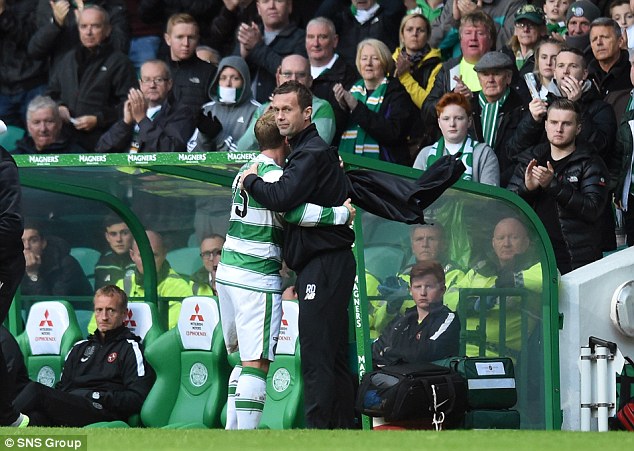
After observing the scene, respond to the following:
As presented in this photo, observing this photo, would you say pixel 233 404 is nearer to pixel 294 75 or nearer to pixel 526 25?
pixel 294 75

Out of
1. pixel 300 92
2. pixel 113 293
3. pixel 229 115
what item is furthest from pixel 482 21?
pixel 300 92

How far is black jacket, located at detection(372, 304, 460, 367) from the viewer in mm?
9852

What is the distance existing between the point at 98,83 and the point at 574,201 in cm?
555

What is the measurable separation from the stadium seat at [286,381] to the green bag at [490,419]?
119cm

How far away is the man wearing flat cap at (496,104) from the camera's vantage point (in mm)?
11516

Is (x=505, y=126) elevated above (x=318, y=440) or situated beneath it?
elevated above

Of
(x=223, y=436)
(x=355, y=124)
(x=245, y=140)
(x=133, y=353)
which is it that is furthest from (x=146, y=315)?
(x=223, y=436)

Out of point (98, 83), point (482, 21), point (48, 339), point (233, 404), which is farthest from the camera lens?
point (98, 83)

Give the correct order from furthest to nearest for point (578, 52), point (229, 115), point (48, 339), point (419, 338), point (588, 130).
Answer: point (229, 115) < point (48, 339) < point (578, 52) < point (588, 130) < point (419, 338)

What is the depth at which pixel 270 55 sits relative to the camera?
13438 millimetres

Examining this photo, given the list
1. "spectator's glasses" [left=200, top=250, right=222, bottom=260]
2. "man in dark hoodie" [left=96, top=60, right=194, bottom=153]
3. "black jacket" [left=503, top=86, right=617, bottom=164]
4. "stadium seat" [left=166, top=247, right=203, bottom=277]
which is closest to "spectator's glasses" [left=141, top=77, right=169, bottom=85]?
"man in dark hoodie" [left=96, top=60, right=194, bottom=153]

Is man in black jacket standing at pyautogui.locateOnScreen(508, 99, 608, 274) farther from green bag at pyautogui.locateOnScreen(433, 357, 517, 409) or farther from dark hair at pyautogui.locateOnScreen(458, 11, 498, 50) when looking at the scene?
dark hair at pyautogui.locateOnScreen(458, 11, 498, 50)

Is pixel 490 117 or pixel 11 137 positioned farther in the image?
pixel 11 137

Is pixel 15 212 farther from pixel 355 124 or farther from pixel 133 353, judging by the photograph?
pixel 355 124
